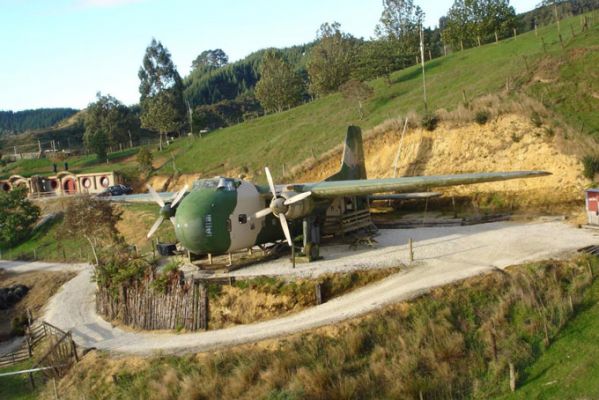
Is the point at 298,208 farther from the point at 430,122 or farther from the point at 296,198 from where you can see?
the point at 430,122

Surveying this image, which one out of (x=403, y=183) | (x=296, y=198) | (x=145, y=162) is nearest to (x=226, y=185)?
(x=296, y=198)

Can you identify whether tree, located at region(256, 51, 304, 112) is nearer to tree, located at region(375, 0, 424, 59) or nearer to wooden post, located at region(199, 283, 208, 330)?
tree, located at region(375, 0, 424, 59)

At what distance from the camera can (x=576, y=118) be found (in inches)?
1543

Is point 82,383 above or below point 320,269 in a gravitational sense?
below

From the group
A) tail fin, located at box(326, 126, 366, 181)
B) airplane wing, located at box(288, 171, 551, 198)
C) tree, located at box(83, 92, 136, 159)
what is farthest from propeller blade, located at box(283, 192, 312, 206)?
tree, located at box(83, 92, 136, 159)

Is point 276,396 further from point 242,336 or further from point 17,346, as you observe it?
point 17,346

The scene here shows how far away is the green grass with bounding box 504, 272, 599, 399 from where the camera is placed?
53.4 feet

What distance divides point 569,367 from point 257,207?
15984 mm

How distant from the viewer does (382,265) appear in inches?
971

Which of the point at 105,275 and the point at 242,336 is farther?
the point at 105,275

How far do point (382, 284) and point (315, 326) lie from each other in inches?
183

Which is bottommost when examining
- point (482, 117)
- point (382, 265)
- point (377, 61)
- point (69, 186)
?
point (382, 265)

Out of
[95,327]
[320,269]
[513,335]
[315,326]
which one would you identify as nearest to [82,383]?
[95,327]

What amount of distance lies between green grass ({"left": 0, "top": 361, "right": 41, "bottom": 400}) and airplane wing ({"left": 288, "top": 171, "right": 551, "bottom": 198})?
15.7 m
